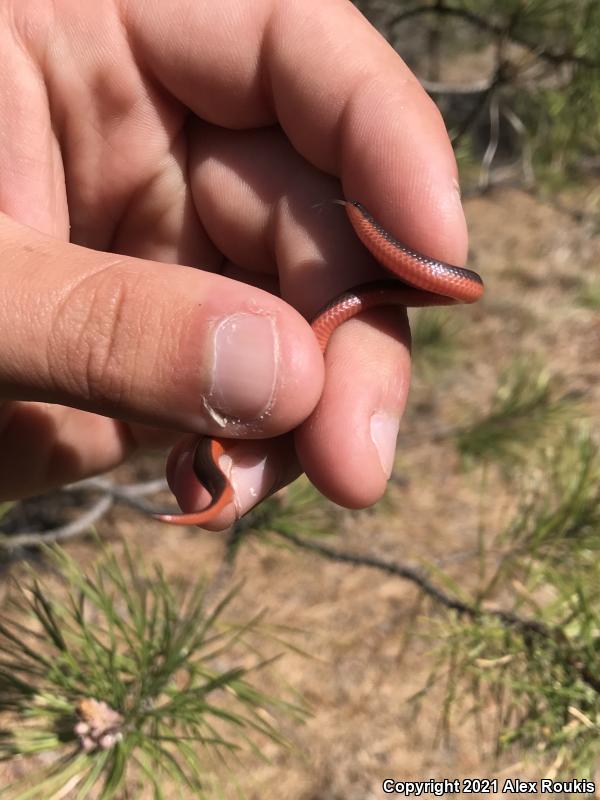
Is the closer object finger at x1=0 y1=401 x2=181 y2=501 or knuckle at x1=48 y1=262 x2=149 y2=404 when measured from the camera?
knuckle at x1=48 y1=262 x2=149 y2=404

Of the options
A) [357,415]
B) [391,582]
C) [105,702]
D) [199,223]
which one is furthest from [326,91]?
[391,582]

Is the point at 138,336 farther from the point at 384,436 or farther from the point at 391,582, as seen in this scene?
the point at 391,582

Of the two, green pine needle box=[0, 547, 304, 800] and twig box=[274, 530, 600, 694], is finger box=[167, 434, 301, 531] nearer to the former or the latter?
green pine needle box=[0, 547, 304, 800]

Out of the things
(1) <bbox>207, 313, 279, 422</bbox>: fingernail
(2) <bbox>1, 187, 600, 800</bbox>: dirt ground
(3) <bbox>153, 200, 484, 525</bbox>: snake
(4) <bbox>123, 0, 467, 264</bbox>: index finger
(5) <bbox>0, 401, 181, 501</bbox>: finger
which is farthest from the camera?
(2) <bbox>1, 187, 600, 800</bbox>: dirt ground

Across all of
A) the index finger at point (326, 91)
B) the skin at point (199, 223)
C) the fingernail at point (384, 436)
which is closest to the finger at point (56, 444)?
the skin at point (199, 223)

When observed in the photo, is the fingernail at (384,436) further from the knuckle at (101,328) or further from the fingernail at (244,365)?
the knuckle at (101,328)

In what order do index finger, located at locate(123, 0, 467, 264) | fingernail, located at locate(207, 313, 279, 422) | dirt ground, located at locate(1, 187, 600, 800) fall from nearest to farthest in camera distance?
fingernail, located at locate(207, 313, 279, 422)
index finger, located at locate(123, 0, 467, 264)
dirt ground, located at locate(1, 187, 600, 800)

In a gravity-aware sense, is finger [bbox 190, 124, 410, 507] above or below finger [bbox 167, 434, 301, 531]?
above

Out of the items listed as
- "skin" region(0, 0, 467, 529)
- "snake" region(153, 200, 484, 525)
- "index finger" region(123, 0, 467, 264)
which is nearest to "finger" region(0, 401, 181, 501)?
"skin" region(0, 0, 467, 529)
